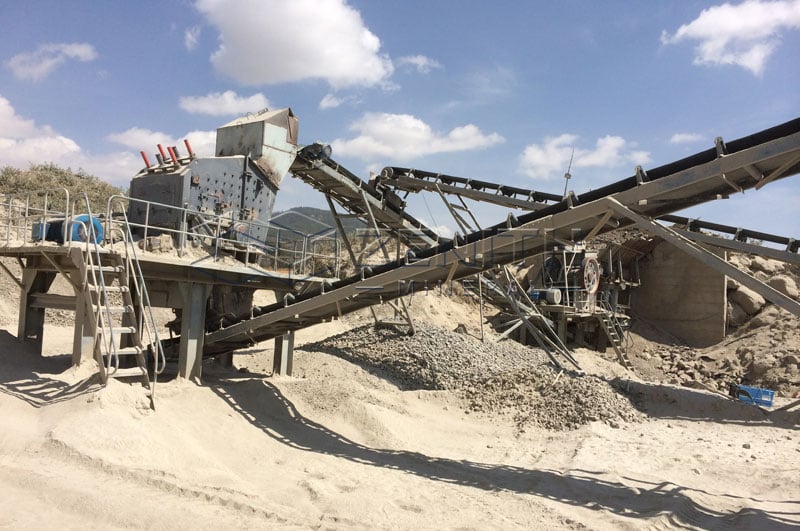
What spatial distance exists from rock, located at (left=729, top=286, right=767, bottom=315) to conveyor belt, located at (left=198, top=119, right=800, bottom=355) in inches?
700

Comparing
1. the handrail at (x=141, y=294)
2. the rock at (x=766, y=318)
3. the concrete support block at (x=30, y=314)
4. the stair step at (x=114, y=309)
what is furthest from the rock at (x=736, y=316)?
the concrete support block at (x=30, y=314)

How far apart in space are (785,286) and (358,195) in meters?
17.5

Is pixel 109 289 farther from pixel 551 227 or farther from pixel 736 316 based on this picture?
pixel 736 316

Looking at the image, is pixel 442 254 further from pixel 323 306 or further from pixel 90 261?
pixel 90 261

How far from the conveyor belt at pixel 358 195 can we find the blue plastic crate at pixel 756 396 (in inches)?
324

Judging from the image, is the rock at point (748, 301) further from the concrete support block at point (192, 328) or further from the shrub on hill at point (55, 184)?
the shrub on hill at point (55, 184)

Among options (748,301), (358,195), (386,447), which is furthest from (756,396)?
(748,301)

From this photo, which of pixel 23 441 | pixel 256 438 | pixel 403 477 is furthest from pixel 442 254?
pixel 23 441

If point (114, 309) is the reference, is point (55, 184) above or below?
above

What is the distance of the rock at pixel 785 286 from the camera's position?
2090 cm

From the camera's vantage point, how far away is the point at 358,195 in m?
14.3

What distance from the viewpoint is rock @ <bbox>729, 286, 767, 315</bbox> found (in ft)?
71.5

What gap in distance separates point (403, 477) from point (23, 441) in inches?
172

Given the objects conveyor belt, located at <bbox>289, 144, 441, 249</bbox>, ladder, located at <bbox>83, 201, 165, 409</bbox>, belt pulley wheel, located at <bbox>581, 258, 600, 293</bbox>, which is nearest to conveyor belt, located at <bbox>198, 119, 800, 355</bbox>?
ladder, located at <bbox>83, 201, 165, 409</bbox>
